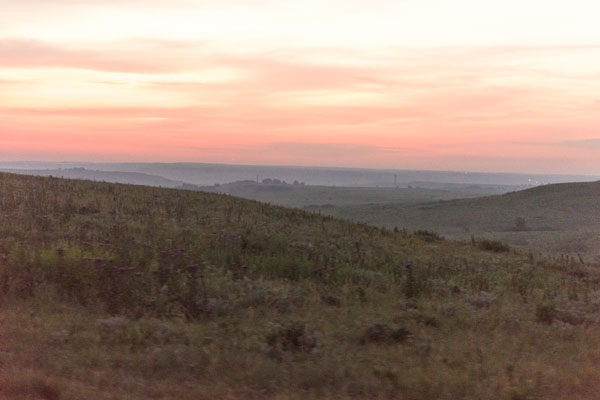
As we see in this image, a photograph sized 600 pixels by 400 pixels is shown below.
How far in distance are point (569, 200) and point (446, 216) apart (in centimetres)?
1133

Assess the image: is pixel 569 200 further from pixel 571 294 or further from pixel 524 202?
pixel 571 294

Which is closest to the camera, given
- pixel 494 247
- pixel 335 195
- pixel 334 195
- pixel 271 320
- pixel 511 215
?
pixel 271 320

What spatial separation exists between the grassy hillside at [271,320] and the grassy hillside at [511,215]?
71.3 feet

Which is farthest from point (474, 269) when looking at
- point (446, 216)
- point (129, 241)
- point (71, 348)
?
point (446, 216)

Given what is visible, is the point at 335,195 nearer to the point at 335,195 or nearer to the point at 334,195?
the point at 335,195

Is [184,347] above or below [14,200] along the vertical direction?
below

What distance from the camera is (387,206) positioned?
215ft

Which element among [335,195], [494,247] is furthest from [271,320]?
[335,195]

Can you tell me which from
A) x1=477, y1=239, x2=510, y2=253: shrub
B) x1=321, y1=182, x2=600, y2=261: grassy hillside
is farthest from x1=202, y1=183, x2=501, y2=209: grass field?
x1=477, y1=239, x2=510, y2=253: shrub

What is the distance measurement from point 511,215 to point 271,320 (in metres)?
45.4

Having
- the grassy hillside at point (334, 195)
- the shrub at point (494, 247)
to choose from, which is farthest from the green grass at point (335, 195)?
the shrub at point (494, 247)

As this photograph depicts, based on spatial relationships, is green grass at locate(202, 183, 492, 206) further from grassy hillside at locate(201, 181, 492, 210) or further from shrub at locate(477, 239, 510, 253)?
shrub at locate(477, 239, 510, 253)

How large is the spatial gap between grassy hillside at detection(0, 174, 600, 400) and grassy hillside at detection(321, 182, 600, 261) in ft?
71.3

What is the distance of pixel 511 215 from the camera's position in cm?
4881
